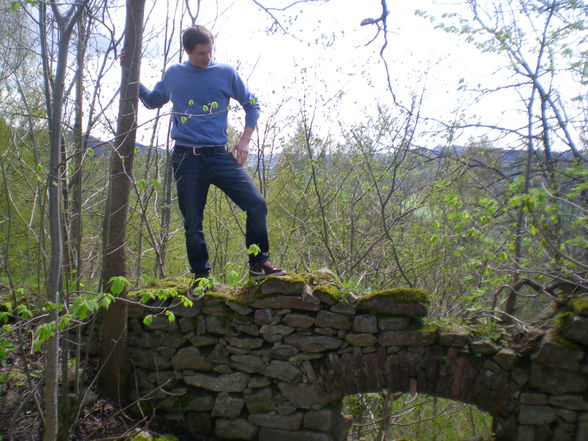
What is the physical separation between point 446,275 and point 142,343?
4.75m

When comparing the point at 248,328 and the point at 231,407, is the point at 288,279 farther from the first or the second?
the point at 231,407

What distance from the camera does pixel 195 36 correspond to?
11.9ft

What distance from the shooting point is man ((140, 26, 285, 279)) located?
3824 mm

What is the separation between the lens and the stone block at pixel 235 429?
406 centimetres

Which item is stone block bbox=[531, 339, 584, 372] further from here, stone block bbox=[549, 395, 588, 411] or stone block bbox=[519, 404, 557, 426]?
stone block bbox=[519, 404, 557, 426]

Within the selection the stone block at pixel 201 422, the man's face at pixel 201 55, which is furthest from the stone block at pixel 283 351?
the man's face at pixel 201 55

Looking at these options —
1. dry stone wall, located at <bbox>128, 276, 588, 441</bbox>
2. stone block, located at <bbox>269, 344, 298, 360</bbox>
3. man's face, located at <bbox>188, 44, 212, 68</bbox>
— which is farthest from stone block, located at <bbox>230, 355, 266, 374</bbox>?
man's face, located at <bbox>188, 44, 212, 68</bbox>

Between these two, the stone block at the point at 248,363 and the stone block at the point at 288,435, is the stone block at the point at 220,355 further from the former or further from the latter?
the stone block at the point at 288,435

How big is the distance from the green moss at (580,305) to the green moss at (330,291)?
1690 millimetres

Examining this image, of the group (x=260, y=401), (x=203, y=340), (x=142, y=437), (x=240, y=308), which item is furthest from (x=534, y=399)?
(x=142, y=437)

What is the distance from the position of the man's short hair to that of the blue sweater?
209 millimetres

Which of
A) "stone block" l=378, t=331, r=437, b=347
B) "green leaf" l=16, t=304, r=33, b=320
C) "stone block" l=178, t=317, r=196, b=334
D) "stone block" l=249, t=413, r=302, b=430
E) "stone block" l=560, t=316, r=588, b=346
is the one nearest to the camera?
"green leaf" l=16, t=304, r=33, b=320

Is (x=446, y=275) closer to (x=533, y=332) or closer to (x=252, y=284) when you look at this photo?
(x=533, y=332)

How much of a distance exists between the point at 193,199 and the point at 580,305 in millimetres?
2973
